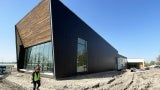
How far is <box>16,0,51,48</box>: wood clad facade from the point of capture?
2167 cm

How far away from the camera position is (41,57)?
2441 cm

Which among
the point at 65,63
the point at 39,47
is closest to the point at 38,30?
the point at 39,47

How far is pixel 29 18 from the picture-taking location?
1081 inches

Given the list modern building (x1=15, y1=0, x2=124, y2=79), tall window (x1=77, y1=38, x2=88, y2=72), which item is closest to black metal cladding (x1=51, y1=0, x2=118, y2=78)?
modern building (x1=15, y1=0, x2=124, y2=79)

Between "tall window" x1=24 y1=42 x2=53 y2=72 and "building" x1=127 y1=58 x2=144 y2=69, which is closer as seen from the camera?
"tall window" x1=24 y1=42 x2=53 y2=72

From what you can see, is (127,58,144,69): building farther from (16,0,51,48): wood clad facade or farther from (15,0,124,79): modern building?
(16,0,51,48): wood clad facade

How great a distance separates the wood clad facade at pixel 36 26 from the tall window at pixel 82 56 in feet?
16.6

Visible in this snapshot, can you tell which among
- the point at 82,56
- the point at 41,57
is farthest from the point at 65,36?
the point at 82,56

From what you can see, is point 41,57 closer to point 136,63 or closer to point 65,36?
point 65,36

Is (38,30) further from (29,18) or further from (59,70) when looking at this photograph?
(59,70)

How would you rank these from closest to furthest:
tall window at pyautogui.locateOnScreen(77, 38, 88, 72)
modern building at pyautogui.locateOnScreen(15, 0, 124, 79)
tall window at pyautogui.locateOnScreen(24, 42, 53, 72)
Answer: modern building at pyautogui.locateOnScreen(15, 0, 124, 79) → tall window at pyautogui.locateOnScreen(24, 42, 53, 72) → tall window at pyautogui.locateOnScreen(77, 38, 88, 72)

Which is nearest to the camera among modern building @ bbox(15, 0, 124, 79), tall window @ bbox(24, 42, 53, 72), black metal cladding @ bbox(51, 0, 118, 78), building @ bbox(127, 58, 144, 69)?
black metal cladding @ bbox(51, 0, 118, 78)

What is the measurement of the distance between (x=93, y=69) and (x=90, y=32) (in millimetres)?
6045

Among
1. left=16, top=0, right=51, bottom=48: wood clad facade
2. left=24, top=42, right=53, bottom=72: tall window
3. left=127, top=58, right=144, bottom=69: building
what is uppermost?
left=16, top=0, right=51, bottom=48: wood clad facade
